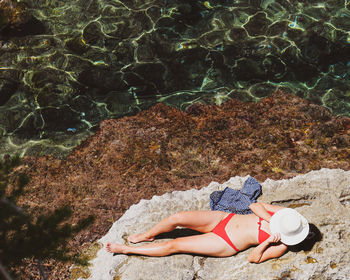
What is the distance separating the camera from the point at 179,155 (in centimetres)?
557

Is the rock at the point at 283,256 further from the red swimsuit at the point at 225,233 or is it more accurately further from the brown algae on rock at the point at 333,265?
the red swimsuit at the point at 225,233

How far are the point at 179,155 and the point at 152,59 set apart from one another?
3.06m

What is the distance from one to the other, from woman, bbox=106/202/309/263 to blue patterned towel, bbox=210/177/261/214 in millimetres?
238

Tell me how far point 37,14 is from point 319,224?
8494 millimetres

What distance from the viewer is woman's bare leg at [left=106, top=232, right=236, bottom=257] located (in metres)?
4.04

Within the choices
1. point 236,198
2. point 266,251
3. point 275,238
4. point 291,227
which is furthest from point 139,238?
point 291,227

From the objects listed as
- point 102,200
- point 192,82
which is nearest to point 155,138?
point 102,200

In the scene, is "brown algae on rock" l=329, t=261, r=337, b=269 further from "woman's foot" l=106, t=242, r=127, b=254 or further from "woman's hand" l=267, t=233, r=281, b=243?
"woman's foot" l=106, t=242, r=127, b=254

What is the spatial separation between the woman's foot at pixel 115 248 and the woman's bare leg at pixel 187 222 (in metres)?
0.18

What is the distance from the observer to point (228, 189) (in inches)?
187

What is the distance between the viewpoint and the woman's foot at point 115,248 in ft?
13.8

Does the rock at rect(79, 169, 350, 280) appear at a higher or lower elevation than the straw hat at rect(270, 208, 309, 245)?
lower

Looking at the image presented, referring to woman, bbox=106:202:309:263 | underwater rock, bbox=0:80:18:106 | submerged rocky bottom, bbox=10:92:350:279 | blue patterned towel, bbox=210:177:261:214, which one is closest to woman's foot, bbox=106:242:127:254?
woman, bbox=106:202:309:263

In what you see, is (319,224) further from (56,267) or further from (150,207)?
(56,267)
